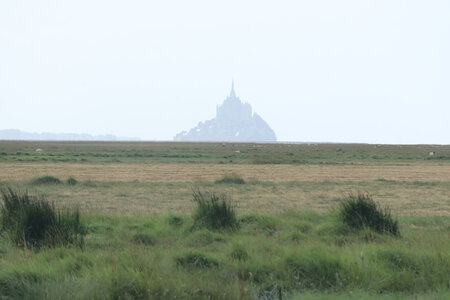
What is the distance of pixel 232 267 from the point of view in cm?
710

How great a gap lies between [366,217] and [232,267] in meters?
4.11

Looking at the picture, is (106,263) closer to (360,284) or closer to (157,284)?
(157,284)

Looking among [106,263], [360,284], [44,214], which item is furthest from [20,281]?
[360,284]

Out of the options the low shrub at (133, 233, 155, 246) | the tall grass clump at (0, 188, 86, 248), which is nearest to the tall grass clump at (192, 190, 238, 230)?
the low shrub at (133, 233, 155, 246)

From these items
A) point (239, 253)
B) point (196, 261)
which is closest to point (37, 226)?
point (196, 261)

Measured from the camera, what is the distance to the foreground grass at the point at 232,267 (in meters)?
5.84

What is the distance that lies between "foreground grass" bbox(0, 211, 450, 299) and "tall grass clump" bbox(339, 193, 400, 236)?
268 mm

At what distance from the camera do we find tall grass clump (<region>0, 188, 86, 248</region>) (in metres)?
8.16

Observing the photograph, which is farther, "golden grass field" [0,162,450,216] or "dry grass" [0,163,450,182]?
"dry grass" [0,163,450,182]

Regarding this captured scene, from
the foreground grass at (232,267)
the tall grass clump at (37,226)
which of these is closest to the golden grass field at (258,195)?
the tall grass clump at (37,226)

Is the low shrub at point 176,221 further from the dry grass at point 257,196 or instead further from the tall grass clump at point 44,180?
the tall grass clump at point 44,180

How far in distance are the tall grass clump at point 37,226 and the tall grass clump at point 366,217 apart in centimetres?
578

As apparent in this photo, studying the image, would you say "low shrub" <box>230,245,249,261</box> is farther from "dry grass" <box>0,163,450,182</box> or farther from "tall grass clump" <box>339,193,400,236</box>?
"dry grass" <box>0,163,450,182</box>

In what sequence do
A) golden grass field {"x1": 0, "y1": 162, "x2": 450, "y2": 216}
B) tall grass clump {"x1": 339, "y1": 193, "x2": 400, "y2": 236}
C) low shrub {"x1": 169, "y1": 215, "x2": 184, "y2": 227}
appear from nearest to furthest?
tall grass clump {"x1": 339, "y1": 193, "x2": 400, "y2": 236} < low shrub {"x1": 169, "y1": 215, "x2": 184, "y2": 227} < golden grass field {"x1": 0, "y1": 162, "x2": 450, "y2": 216}
